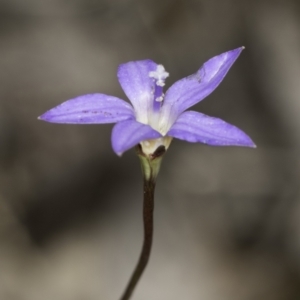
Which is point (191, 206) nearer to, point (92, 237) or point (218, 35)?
point (92, 237)

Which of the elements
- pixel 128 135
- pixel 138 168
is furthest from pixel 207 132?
pixel 138 168

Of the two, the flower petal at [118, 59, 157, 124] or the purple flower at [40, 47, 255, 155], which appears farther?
the flower petal at [118, 59, 157, 124]

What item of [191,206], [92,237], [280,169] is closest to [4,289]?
[92,237]

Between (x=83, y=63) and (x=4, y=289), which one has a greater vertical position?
(x=83, y=63)

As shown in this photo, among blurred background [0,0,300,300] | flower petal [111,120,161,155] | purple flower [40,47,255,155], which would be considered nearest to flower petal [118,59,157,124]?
purple flower [40,47,255,155]

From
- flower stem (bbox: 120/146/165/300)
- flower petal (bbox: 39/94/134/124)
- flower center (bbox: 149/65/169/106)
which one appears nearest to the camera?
flower petal (bbox: 39/94/134/124)

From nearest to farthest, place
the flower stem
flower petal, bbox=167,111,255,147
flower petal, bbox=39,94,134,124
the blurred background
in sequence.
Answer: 1. flower petal, bbox=167,111,255,147
2. flower petal, bbox=39,94,134,124
3. the flower stem
4. the blurred background

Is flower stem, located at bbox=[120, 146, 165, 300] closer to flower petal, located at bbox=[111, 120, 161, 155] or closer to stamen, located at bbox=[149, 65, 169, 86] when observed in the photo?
flower petal, located at bbox=[111, 120, 161, 155]
